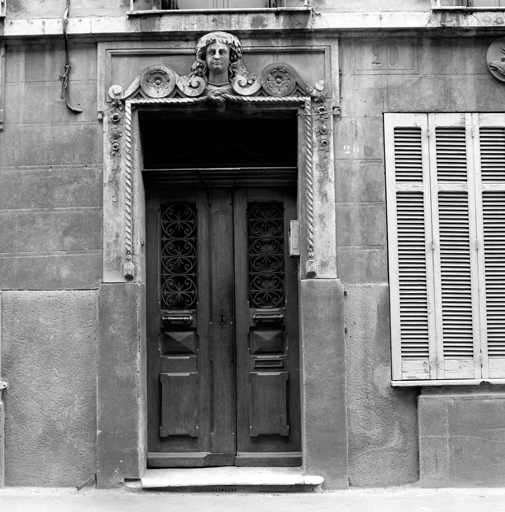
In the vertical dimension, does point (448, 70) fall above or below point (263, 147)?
above

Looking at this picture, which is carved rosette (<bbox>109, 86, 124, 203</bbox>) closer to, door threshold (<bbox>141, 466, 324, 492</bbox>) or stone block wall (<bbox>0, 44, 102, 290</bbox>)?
stone block wall (<bbox>0, 44, 102, 290</bbox>)

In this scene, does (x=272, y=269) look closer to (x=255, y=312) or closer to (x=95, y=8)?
(x=255, y=312)

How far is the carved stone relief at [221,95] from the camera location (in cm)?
754

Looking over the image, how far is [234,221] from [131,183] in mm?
1111

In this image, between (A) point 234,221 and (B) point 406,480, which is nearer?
(B) point 406,480

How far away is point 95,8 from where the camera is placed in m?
7.76

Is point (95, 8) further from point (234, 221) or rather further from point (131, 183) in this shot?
point (234, 221)

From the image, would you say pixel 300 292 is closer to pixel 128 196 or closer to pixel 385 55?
pixel 128 196

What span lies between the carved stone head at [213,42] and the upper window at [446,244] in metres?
1.54

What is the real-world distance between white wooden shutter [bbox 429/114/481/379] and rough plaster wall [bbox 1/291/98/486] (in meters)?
3.27

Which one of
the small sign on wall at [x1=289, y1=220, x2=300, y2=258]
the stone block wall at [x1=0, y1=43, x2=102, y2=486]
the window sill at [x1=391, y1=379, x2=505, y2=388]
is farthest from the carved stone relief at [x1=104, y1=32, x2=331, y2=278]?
the window sill at [x1=391, y1=379, x2=505, y2=388]

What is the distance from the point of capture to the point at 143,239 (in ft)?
25.5

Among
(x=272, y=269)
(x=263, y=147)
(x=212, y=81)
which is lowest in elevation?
(x=272, y=269)

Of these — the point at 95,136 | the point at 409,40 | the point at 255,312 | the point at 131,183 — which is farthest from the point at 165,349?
the point at 409,40
